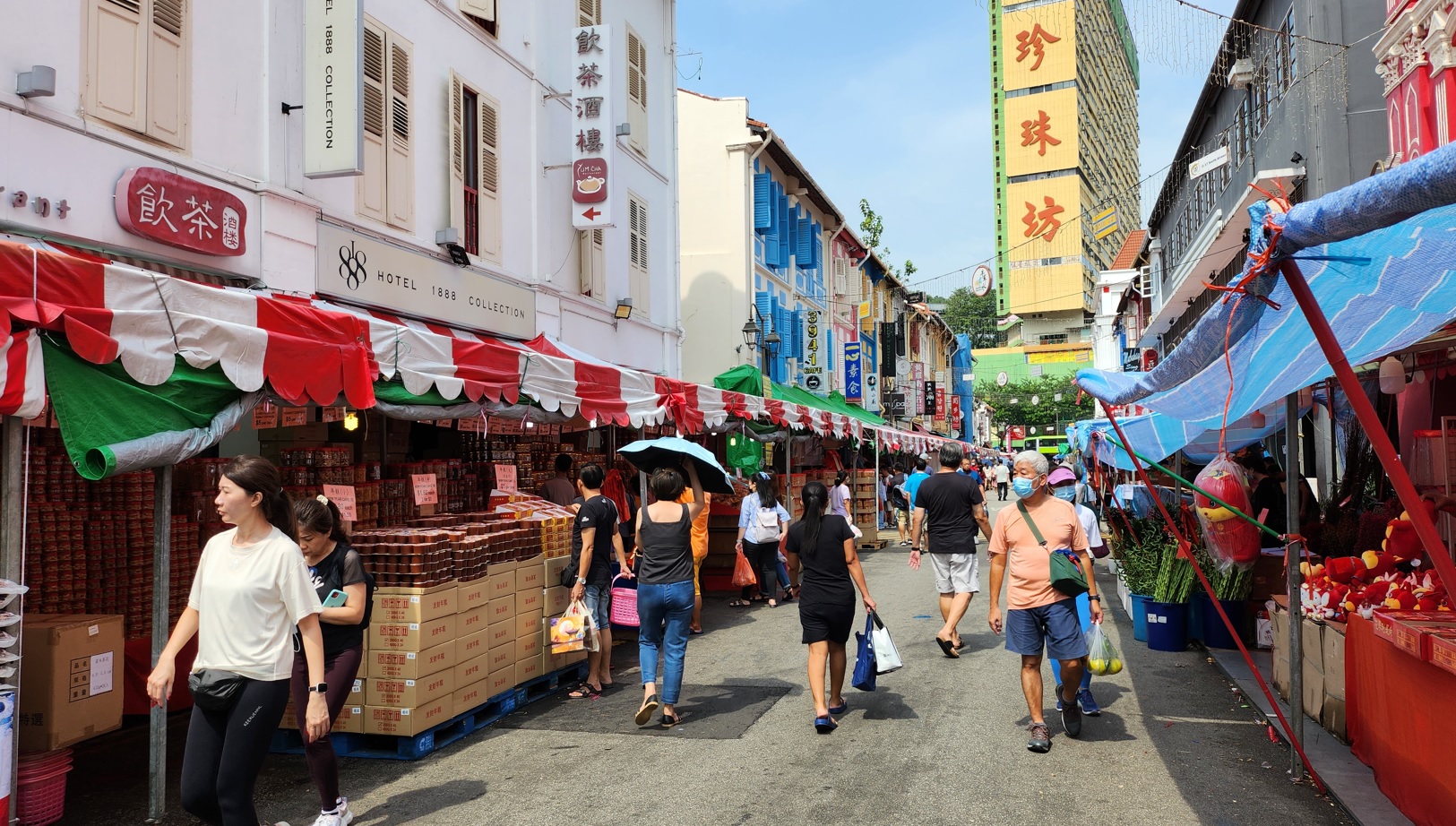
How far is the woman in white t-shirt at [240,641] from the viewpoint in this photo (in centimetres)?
385

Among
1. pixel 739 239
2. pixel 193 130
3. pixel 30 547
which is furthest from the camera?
pixel 739 239

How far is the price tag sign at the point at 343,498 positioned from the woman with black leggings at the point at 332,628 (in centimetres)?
191

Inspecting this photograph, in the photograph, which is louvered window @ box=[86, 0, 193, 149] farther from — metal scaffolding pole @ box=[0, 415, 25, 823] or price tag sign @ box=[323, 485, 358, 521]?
metal scaffolding pole @ box=[0, 415, 25, 823]

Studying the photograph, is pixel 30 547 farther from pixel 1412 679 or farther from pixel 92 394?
pixel 1412 679

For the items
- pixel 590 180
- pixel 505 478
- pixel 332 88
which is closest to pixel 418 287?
pixel 332 88

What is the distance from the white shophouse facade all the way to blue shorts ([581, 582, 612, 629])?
4744 mm

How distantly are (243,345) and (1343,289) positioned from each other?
19.0 feet

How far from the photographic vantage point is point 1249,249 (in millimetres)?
3918

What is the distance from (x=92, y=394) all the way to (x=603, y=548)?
14.1 feet

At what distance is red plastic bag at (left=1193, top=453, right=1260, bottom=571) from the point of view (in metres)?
8.70

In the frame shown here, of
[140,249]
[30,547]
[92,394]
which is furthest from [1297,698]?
[140,249]

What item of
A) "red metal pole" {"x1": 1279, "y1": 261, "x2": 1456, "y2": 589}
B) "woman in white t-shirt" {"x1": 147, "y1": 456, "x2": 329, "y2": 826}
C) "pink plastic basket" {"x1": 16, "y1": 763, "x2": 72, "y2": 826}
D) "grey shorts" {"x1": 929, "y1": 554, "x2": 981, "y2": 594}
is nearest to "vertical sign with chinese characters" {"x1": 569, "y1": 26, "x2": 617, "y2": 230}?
"grey shorts" {"x1": 929, "y1": 554, "x2": 981, "y2": 594}

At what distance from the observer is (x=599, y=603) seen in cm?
823

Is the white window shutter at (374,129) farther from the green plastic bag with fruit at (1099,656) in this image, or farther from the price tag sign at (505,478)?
the green plastic bag with fruit at (1099,656)
